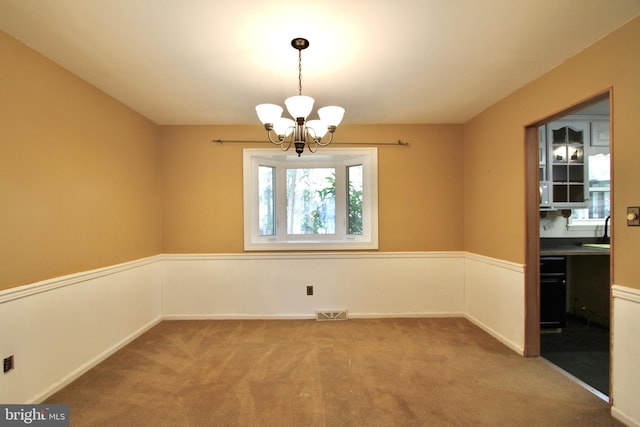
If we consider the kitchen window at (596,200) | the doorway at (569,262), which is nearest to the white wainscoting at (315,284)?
the doorway at (569,262)

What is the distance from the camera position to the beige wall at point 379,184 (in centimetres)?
348

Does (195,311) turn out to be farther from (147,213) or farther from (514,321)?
(514,321)

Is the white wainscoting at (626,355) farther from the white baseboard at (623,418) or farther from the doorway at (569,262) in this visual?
the doorway at (569,262)

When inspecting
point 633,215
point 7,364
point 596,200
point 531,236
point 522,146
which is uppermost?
point 522,146

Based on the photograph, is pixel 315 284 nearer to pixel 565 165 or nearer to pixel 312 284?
pixel 312 284

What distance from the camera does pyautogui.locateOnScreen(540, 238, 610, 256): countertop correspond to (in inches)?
116

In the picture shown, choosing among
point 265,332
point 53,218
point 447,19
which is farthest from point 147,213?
point 447,19

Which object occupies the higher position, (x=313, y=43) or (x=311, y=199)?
(x=313, y=43)

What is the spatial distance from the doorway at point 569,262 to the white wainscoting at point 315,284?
945 mm

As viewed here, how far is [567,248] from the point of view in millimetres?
3197

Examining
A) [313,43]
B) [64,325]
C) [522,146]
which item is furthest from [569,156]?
[64,325]

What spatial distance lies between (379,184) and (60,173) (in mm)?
3073

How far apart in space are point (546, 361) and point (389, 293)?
1563 millimetres

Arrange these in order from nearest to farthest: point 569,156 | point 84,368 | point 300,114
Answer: point 300,114 < point 84,368 < point 569,156
